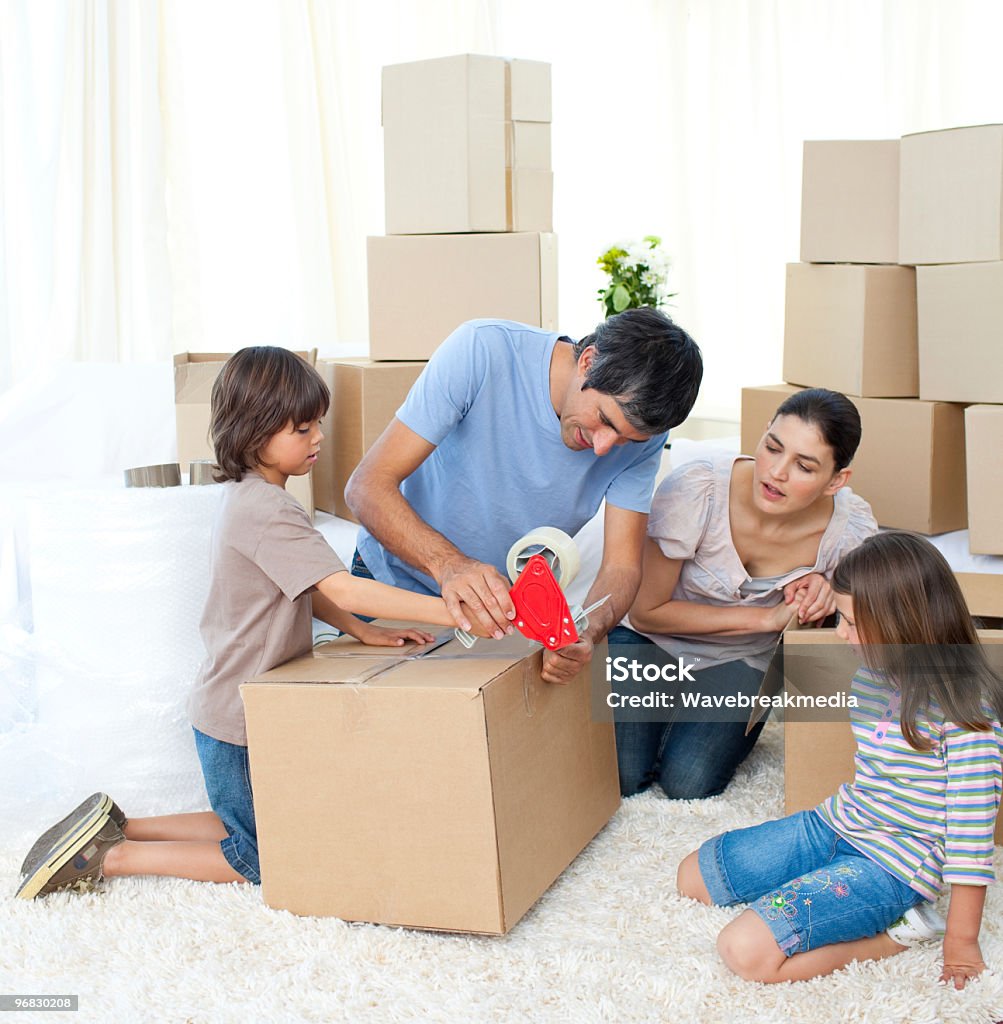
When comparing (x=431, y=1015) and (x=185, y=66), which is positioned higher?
(x=185, y=66)

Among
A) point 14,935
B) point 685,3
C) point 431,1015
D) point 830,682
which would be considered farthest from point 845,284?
point 685,3

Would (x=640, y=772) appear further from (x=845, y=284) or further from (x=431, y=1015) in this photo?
(x=845, y=284)

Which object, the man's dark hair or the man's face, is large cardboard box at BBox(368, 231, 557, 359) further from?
the man's dark hair

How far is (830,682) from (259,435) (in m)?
0.84

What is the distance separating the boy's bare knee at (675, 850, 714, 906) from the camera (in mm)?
1477

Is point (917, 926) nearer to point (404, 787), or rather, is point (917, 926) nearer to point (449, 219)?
point (404, 787)

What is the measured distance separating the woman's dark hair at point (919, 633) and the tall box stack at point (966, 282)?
619mm

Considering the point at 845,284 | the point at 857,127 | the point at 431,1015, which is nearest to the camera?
the point at 431,1015

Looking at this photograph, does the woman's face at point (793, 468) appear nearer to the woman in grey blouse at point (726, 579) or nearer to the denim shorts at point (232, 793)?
the woman in grey blouse at point (726, 579)

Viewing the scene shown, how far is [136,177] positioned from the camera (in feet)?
9.69

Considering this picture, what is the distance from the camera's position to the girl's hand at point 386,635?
1.56m

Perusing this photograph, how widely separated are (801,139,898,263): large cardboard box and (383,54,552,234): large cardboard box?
1.75 feet

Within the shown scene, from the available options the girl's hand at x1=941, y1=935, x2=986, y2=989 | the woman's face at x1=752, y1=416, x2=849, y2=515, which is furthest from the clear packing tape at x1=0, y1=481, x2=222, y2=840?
the girl's hand at x1=941, y1=935, x2=986, y2=989

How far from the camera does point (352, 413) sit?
2230 mm
